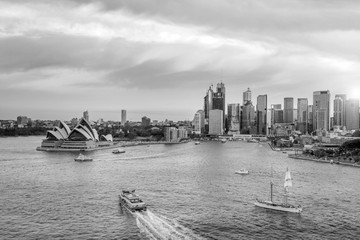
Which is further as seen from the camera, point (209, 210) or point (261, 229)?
point (209, 210)

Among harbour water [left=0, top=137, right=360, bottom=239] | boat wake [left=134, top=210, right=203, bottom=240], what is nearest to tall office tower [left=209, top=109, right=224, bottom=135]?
harbour water [left=0, top=137, right=360, bottom=239]

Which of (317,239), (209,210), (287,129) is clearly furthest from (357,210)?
(287,129)

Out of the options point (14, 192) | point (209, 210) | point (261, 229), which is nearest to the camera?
point (261, 229)

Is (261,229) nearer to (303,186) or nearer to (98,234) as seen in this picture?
(98,234)

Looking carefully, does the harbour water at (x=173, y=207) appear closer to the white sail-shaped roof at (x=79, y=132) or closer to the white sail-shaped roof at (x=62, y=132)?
the white sail-shaped roof at (x=79, y=132)

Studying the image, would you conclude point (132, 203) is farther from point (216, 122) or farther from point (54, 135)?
point (216, 122)

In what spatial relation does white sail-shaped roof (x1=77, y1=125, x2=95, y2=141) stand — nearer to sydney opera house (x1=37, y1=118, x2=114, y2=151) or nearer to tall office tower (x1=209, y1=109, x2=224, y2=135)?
sydney opera house (x1=37, y1=118, x2=114, y2=151)

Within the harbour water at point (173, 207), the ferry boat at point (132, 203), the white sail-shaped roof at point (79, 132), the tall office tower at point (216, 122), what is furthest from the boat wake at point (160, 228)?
the tall office tower at point (216, 122)
